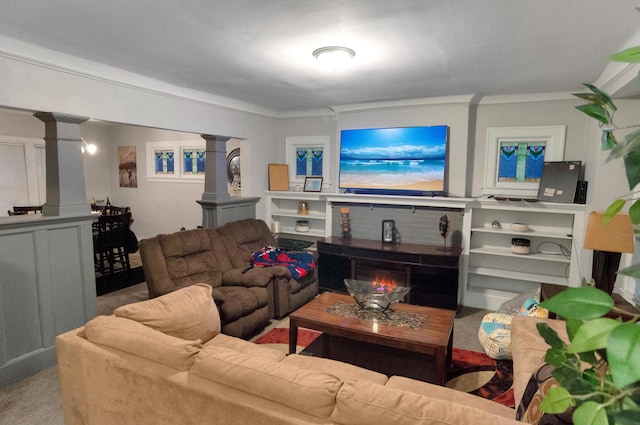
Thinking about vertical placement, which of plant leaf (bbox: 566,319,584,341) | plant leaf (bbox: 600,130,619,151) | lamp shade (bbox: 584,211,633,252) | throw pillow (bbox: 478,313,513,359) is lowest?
throw pillow (bbox: 478,313,513,359)

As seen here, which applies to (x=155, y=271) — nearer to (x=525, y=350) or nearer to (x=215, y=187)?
(x=215, y=187)

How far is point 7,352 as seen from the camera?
269 cm

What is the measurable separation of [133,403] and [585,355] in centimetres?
191

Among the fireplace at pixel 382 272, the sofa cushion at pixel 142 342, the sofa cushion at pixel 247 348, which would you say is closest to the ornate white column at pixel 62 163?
the sofa cushion at pixel 142 342

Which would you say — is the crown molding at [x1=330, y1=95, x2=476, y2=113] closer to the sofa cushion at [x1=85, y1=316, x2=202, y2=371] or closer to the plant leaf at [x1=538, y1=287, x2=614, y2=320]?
the sofa cushion at [x1=85, y1=316, x2=202, y2=371]

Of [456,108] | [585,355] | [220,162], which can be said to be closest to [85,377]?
[585,355]

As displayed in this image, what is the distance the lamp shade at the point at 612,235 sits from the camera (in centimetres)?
263

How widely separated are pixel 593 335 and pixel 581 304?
0.14 ft

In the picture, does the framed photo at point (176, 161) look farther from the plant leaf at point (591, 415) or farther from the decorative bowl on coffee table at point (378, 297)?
the plant leaf at point (591, 415)

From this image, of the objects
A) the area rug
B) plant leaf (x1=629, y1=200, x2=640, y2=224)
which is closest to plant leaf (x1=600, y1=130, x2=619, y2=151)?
plant leaf (x1=629, y1=200, x2=640, y2=224)

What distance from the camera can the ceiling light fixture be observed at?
253 cm

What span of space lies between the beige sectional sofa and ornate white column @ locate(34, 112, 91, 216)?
59.2 inches

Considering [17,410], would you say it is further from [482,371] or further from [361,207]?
[361,207]

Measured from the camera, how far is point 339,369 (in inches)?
83.5
